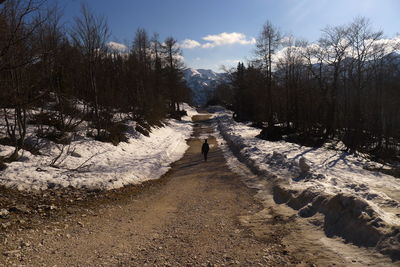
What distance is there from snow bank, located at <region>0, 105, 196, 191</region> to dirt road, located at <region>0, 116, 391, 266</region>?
1724mm

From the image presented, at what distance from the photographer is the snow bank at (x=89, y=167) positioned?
8102 mm

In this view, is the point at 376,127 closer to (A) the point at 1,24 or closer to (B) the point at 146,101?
(B) the point at 146,101

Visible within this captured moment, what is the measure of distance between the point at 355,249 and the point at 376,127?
72.8 feet

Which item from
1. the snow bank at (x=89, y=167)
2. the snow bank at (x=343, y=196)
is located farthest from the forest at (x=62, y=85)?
the snow bank at (x=343, y=196)

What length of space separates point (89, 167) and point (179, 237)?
7193 millimetres

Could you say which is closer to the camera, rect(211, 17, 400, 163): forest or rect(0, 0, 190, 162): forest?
rect(0, 0, 190, 162): forest

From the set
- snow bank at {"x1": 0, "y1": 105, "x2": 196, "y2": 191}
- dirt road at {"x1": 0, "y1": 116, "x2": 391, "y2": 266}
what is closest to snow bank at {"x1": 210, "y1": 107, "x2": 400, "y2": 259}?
dirt road at {"x1": 0, "y1": 116, "x2": 391, "y2": 266}

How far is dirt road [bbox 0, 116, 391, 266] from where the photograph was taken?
4383mm

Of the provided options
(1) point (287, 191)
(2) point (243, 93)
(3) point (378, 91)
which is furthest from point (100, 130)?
(3) point (378, 91)

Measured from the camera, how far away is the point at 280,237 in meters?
5.29

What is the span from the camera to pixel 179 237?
5.39m

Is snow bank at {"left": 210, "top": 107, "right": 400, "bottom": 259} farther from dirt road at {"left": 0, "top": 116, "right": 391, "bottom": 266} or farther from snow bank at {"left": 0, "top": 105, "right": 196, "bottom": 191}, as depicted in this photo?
snow bank at {"left": 0, "top": 105, "right": 196, "bottom": 191}

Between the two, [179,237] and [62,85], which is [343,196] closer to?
[179,237]

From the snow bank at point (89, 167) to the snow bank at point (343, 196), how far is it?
516cm
